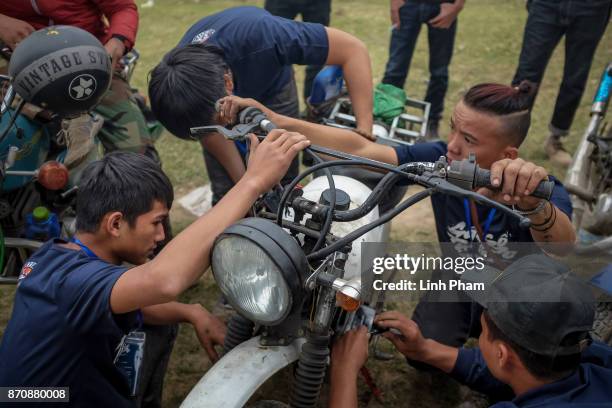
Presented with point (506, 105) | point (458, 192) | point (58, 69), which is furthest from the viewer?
point (506, 105)

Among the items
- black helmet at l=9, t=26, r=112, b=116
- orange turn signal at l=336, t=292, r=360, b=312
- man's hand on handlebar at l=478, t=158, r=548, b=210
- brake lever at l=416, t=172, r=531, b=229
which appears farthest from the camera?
black helmet at l=9, t=26, r=112, b=116

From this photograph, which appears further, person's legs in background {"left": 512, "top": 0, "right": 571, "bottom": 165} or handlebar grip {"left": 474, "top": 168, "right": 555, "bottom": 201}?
person's legs in background {"left": 512, "top": 0, "right": 571, "bottom": 165}

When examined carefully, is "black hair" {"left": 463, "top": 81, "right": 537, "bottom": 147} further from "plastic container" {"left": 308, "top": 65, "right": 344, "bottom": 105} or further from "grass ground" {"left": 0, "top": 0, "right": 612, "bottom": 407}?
"grass ground" {"left": 0, "top": 0, "right": 612, "bottom": 407}

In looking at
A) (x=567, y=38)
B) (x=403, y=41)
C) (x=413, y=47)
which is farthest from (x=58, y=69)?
(x=567, y=38)

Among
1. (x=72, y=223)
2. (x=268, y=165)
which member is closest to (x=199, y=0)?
(x=72, y=223)

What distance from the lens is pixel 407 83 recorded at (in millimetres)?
5820

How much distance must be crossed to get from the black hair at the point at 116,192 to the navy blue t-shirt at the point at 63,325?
139mm

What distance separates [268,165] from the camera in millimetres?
1523

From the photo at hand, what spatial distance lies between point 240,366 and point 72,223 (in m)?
1.45

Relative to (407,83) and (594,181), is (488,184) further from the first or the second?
(407,83)

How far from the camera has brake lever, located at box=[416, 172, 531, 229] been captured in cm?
128

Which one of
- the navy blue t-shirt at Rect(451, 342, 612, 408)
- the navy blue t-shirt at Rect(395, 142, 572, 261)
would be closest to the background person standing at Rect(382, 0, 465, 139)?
the navy blue t-shirt at Rect(395, 142, 572, 261)

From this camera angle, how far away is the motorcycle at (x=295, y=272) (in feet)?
4.43

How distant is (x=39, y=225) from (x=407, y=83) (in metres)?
4.18
